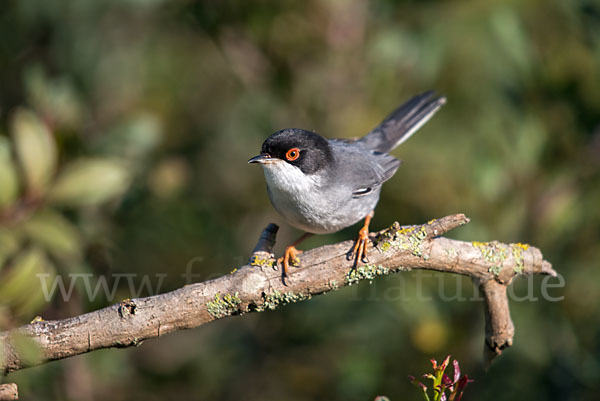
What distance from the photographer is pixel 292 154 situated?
3.81 meters

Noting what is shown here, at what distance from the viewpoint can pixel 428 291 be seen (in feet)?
15.2

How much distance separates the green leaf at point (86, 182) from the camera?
3.52 meters

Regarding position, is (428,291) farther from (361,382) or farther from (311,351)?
(311,351)

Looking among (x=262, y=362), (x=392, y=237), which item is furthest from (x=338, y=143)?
(x=262, y=362)

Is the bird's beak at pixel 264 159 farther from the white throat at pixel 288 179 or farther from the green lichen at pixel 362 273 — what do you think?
the green lichen at pixel 362 273

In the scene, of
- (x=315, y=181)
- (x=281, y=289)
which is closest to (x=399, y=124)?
(x=315, y=181)

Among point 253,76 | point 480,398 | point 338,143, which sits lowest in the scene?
point 480,398

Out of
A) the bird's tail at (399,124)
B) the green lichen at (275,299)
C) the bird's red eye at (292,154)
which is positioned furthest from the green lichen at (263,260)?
the bird's tail at (399,124)

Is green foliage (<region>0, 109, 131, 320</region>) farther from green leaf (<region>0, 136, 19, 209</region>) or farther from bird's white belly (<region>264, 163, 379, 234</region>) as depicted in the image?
bird's white belly (<region>264, 163, 379, 234</region>)

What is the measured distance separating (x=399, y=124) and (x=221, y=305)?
276 centimetres

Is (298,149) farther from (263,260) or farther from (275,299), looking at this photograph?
(275,299)

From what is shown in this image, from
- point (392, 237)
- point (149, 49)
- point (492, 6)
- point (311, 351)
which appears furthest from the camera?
point (149, 49)

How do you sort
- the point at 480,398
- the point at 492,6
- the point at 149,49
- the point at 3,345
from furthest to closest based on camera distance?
1. the point at 149,49
2. the point at 492,6
3. the point at 480,398
4. the point at 3,345

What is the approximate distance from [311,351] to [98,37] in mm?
3483
